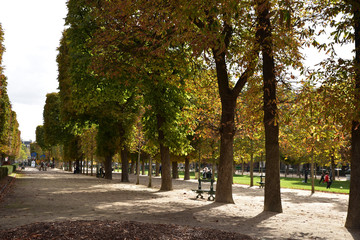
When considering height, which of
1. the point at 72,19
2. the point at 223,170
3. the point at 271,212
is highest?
the point at 72,19

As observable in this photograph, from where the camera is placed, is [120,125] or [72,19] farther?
[120,125]

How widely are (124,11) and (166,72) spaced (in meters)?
5.50

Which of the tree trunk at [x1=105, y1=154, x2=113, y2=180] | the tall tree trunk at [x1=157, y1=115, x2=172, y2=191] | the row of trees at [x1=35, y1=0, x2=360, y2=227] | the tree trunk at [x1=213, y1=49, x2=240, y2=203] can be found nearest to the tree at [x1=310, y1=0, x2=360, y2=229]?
the row of trees at [x1=35, y1=0, x2=360, y2=227]

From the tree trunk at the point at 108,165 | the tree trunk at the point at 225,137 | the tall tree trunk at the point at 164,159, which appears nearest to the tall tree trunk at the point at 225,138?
the tree trunk at the point at 225,137

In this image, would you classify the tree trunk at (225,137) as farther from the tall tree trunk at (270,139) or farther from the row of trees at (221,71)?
the tall tree trunk at (270,139)

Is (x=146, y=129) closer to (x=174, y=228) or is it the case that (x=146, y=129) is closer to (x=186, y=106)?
(x=186, y=106)

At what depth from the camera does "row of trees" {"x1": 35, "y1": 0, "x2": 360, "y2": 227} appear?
35.1 ft

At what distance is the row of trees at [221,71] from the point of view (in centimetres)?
1070

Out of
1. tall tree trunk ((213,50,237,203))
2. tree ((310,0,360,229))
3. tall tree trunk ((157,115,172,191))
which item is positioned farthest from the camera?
tall tree trunk ((157,115,172,191))

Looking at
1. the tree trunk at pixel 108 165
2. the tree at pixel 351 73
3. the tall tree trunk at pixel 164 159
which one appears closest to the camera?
→ the tree at pixel 351 73

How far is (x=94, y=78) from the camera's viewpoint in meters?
21.6

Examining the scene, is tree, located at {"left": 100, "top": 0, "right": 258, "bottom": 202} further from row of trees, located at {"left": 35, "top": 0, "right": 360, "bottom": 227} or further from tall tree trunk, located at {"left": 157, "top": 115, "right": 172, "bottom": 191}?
tall tree trunk, located at {"left": 157, "top": 115, "right": 172, "bottom": 191}

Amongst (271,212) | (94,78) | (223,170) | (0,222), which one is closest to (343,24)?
(271,212)

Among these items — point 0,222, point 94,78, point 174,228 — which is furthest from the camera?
point 94,78
